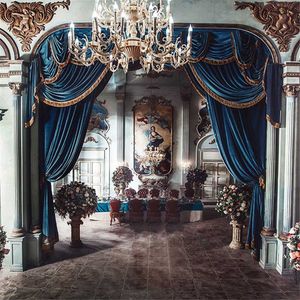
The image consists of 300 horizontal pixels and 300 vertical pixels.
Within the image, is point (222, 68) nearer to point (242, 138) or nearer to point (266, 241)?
point (242, 138)

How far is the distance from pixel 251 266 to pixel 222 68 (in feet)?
13.1

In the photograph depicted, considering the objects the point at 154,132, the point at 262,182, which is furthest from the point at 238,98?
the point at 154,132

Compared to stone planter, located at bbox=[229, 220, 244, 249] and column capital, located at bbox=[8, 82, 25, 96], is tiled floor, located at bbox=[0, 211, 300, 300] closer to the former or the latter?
stone planter, located at bbox=[229, 220, 244, 249]

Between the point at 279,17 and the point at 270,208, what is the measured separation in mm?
3700

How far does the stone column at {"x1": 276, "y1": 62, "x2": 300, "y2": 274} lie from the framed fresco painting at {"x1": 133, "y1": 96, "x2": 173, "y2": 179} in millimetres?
7512

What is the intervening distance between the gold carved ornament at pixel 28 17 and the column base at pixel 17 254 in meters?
3.68

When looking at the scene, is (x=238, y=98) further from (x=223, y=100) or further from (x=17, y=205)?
(x=17, y=205)

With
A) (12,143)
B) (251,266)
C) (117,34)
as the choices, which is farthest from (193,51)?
(251,266)

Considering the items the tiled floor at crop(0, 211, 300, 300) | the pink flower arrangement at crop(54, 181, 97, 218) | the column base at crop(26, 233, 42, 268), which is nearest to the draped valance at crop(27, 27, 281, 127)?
the pink flower arrangement at crop(54, 181, 97, 218)

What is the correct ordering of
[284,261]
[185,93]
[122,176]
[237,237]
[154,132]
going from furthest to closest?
[154,132]
[185,93]
[122,176]
[237,237]
[284,261]

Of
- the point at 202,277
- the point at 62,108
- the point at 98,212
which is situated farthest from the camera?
the point at 98,212

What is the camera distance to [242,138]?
750cm

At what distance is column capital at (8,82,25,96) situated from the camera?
279 inches

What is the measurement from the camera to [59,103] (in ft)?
23.7
